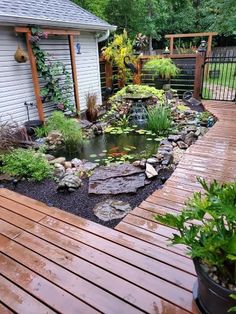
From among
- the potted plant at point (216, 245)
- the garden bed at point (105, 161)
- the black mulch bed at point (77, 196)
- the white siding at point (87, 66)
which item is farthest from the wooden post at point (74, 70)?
the potted plant at point (216, 245)

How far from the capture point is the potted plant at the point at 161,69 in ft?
22.7

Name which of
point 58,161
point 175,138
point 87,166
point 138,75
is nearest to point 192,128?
point 175,138

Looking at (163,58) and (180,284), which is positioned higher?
(163,58)

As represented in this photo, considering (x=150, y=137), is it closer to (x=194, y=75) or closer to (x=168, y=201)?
(x=168, y=201)

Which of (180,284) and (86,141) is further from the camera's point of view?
(86,141)

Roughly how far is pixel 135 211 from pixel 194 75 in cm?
577

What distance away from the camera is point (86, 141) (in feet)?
15.2

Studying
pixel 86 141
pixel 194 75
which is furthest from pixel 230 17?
pixel 86 141

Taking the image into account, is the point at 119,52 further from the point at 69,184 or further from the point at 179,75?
the point at 69,184

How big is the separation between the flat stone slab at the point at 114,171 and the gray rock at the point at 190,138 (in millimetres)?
1283

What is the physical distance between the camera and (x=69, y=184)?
2963mm

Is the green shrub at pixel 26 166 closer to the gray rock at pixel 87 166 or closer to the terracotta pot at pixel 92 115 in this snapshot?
the gray rock at pixel 87 166

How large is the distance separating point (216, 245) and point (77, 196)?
1974mm

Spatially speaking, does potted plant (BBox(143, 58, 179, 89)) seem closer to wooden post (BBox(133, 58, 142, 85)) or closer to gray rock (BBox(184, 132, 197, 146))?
wooden post (BBox(133, 58, 142, 85))
